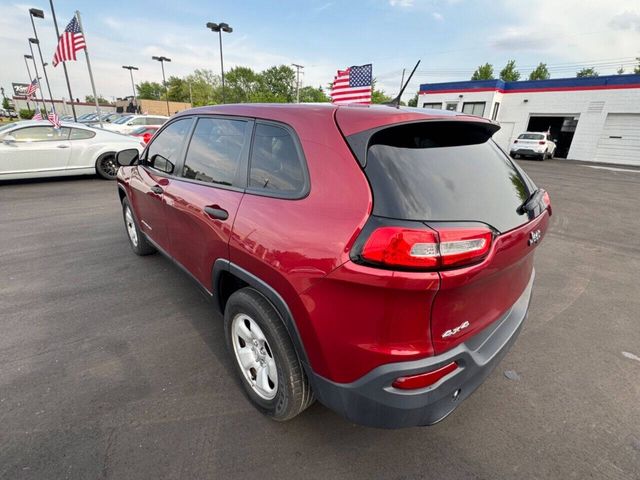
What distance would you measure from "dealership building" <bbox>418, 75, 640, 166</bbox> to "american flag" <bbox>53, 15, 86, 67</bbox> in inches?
922

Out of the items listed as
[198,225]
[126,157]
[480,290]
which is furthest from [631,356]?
[126,157]

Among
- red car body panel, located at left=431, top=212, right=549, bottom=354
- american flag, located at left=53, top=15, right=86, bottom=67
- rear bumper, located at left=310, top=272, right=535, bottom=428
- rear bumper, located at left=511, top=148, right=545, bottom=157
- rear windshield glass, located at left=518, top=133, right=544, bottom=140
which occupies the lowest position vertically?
rear bumper, located at left=511, top=148, right=545, bottom=157

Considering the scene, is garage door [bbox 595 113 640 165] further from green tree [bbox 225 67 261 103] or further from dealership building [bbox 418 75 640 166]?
green tree [bbox 225 67 261 103]

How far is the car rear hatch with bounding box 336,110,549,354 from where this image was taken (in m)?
1.30

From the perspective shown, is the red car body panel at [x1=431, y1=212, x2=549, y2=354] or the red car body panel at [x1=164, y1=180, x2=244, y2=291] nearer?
the red car body panel at [x1=431, y1=212, x2=549, y2=354]

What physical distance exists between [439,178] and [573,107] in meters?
28.2

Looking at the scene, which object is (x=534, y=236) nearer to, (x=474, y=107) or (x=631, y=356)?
(x=631, y=356)

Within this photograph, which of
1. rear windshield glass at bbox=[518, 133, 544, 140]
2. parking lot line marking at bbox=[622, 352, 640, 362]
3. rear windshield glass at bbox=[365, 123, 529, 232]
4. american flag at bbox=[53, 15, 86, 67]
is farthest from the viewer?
rear windshield glass at bbox=[518, 133, 544, 140]

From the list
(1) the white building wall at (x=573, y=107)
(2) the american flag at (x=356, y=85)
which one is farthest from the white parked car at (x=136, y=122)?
(1) the white building wall at (x=573, y=107)

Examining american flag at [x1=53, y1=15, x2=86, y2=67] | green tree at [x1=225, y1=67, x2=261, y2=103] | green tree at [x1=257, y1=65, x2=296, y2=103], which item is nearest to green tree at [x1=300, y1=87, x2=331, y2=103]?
green tree at [x1=257, y1=65, x2=296, y2=103]

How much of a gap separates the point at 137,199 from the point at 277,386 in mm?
2797

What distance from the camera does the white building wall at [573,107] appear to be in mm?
20875

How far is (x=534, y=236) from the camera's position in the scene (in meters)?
1.80

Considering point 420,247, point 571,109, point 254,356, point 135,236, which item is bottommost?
point 135,236
